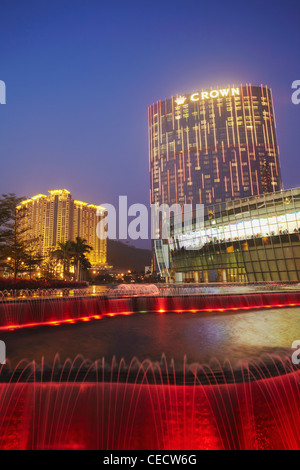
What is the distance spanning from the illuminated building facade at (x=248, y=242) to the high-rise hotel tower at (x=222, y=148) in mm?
74984

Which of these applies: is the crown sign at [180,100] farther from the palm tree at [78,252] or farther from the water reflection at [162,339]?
the water reflection at [162,339]

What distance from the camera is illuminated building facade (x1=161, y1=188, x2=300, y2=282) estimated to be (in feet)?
140

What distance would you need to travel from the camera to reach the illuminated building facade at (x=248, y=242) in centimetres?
4259

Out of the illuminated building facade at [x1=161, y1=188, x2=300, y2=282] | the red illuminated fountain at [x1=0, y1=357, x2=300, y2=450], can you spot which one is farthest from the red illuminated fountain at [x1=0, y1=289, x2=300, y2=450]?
the illuminated building facade at [x1=161, y1=188, x2=300, y2=282]

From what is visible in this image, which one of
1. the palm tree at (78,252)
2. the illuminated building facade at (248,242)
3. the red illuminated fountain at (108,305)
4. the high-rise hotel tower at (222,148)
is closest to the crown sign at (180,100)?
the high-rise hotel tower at (222,148)

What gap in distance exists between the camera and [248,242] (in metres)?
48.1

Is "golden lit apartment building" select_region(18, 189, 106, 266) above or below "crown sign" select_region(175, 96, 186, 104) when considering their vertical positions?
below

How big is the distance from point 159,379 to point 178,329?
6.00 meters

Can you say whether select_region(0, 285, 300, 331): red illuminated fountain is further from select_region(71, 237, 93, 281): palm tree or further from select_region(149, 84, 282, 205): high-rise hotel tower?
select_region(149, 84, 282, 205): high-rise hotel tower

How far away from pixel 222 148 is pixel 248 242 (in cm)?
9559

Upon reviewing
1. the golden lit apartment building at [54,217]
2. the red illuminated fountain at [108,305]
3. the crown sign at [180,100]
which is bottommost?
the red illuminated fountain at [108,305]

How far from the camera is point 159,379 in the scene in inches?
232

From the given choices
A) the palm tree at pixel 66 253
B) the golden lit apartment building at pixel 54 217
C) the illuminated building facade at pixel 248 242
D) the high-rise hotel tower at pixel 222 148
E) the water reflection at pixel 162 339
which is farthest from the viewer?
the golden lit apartment building at pixel 54 217

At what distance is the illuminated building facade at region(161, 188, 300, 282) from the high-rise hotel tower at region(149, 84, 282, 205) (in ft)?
246
